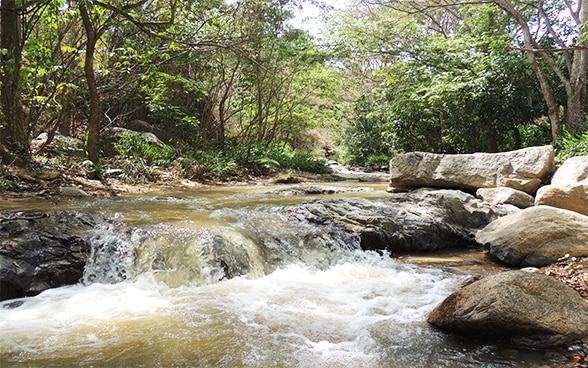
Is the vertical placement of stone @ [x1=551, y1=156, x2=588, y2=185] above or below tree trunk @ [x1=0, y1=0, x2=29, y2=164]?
below

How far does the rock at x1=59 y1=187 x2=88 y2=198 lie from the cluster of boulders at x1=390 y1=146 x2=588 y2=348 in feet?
20.6

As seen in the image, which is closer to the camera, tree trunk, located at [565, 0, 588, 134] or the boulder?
the boulder

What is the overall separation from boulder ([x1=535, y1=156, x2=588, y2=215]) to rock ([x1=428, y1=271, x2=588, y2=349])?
370 centimetres

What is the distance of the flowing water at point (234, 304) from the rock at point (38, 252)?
15cm

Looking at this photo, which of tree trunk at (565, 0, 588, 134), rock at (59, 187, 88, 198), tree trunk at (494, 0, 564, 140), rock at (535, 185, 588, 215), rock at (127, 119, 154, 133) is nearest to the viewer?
rock at (535, 185, 588, 215)

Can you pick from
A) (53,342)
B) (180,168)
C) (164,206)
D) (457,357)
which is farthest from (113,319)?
(180,168)

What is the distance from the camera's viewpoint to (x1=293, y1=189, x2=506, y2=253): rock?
18.9 feet

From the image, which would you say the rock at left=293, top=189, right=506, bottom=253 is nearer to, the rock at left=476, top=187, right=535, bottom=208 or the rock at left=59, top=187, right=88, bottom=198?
the rock at left=476, top=187, right=535, bottom=208

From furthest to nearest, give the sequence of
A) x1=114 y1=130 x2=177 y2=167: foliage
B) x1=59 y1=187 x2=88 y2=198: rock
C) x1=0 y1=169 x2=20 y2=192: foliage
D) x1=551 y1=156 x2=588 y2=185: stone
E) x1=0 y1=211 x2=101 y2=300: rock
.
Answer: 1. x1=114 y1=130 x2=177 y2=167: foliage
2. x1=59 y1=187 x2=88 y2=198: rock
3. x1=0 y1=169 x2=20 y2=192: foliage
4. x1=551 y1=156 x2=588 y2=185: stone
5. x1=0 y1=211 x2=101 y2=300: rock

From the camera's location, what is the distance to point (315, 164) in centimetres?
1628

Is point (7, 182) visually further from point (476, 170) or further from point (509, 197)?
point (509, 197)

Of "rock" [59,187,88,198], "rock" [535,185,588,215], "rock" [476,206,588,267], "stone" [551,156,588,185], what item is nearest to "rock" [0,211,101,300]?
"rock" [59,187,88,198]

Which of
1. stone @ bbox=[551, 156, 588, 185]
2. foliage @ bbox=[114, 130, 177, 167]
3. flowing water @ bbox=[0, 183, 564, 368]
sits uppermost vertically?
foliage @ bbox=[114, 130, 177, 167]

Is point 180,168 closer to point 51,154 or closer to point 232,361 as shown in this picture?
point 51,154
